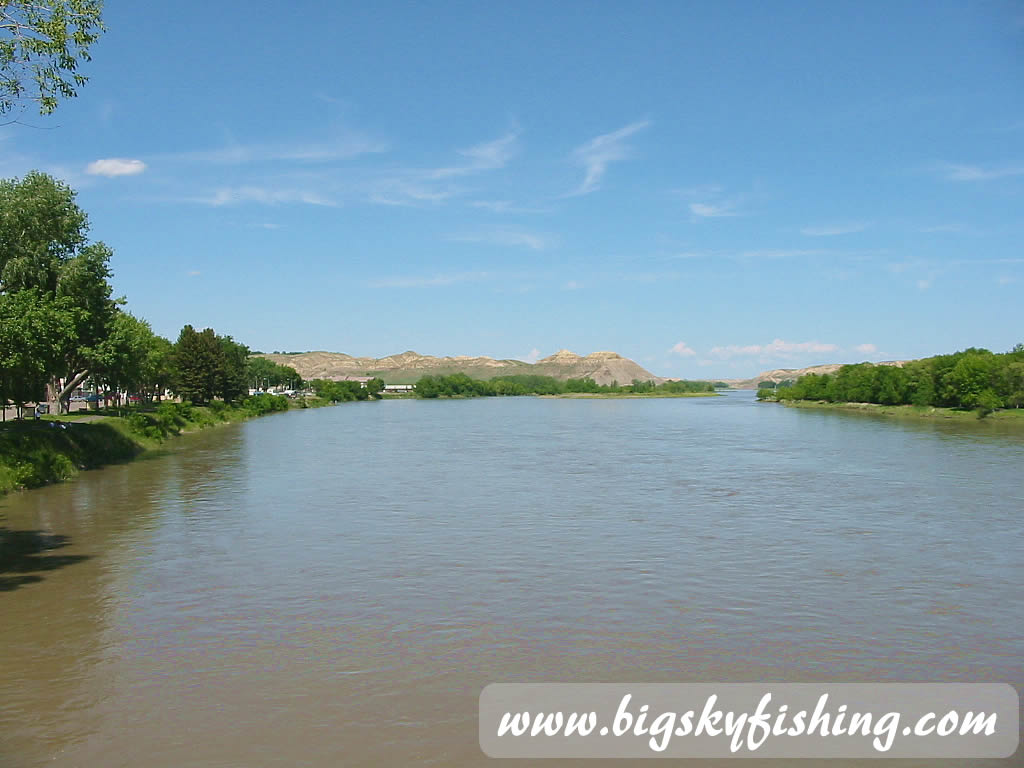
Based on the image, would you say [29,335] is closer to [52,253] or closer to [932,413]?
[52,253]

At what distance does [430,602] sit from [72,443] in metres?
31.5

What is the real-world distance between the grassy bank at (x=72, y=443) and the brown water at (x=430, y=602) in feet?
6.01

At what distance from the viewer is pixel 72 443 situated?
40.0 meters

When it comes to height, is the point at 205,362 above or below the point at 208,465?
above

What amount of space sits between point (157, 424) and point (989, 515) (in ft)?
175

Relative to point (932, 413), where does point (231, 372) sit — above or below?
above

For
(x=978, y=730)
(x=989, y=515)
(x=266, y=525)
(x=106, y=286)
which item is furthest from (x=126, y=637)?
(x=106, y=286)

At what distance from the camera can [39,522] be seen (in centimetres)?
2555

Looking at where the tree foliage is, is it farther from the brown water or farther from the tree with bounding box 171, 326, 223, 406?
the tree with bounding box 171, 326, 223, 406

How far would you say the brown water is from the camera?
35.2 ft

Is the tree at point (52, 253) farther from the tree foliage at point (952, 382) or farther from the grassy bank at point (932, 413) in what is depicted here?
the tree foliage at point (952, 382)

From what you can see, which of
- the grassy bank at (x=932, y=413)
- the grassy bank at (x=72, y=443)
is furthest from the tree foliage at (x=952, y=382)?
the grassy bank at (x=72, y=443)

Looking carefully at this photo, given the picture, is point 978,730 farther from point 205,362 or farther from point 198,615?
point 205,362

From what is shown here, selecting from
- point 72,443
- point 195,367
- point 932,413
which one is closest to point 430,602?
point 72,443
